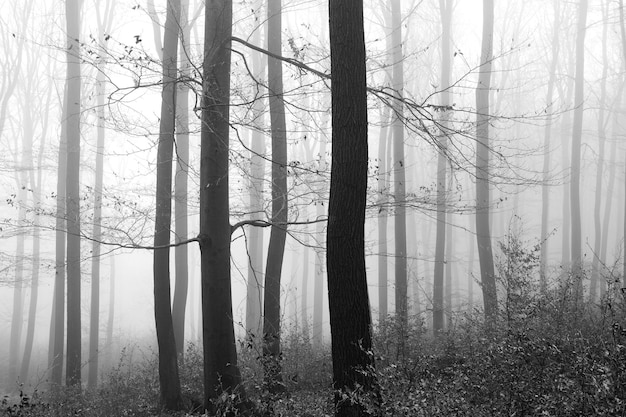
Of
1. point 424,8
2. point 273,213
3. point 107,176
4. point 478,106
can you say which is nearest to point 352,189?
point 273,213

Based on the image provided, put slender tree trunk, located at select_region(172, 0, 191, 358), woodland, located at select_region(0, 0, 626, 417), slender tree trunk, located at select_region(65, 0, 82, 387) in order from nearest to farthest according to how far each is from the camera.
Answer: woodland, located at select_region(0, 0, 626, 417)
slender tree trunk, located at select_region(65, 0, 82, 387)
slender tree trunk, located at select_region(172, 0, 191, 358)

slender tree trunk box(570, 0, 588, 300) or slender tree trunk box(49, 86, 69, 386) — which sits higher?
slender tree trunk box(570, 0, 588, 300)

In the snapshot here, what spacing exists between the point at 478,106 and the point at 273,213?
6.93 m

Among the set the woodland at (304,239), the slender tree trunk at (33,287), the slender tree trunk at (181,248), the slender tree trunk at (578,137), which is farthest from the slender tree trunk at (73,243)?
the slender tree trunk at (578,137)

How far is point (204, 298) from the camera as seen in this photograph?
22.9 feet

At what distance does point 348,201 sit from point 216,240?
2462mm

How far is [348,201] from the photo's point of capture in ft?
17.0

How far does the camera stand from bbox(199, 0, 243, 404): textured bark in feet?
22.7

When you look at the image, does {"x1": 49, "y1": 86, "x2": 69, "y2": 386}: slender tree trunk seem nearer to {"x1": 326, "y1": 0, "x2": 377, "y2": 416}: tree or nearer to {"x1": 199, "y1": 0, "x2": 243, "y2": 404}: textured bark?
{"x1": 199, "y1": 0, "x2": 243, "y2": 404}: textured bark

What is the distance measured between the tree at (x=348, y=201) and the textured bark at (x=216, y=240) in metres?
2.17

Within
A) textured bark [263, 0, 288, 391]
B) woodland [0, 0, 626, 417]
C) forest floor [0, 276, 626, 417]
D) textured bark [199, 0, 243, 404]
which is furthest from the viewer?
textured bark [263, 0, 288, 391]

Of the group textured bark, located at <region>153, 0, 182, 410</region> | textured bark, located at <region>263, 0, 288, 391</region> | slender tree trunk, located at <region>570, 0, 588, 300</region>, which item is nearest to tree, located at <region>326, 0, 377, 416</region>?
textured bark, located at <region>263, 0, 288, 391</region>

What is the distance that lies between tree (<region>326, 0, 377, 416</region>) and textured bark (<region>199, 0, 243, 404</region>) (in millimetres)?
2171

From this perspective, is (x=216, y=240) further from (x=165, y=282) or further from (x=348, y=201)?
(x=348, y=201)
